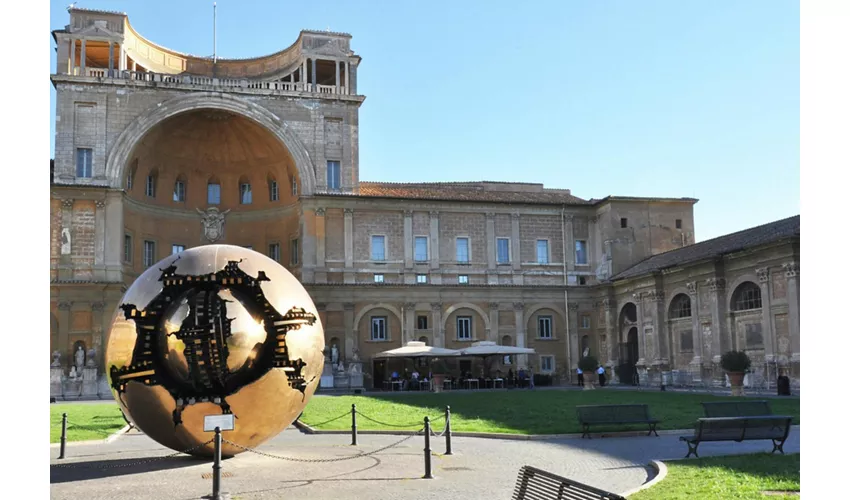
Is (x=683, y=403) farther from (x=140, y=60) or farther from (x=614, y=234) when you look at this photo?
(x=140, y=60)

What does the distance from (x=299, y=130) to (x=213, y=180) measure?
22.6ft

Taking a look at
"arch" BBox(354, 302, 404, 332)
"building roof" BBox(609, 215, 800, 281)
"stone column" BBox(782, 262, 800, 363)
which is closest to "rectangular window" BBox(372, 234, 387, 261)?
"arch" BBox(354, 302, 404, 332)

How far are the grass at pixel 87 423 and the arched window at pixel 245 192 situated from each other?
73.7ft

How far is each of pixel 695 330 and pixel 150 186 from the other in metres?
31.5

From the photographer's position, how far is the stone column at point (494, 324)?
164 feet

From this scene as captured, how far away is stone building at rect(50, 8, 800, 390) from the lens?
147 feet

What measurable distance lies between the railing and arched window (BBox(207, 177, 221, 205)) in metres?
6.46

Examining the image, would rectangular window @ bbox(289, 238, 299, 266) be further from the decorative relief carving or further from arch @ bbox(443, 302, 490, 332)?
the decorative relief carving

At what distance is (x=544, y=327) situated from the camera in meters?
51.4

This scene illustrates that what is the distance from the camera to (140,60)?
49.3 m

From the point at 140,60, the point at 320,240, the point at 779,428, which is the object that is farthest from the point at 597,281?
the point at 779,428

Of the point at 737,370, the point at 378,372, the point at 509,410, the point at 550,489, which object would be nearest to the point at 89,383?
the point at 378,372

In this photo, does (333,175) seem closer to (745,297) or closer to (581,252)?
(581,252)

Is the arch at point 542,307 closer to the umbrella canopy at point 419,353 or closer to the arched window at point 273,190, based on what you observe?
the umbrella canopy at point 419,353
